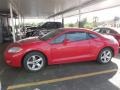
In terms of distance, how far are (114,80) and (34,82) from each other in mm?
2289

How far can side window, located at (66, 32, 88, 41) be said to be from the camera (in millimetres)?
5953

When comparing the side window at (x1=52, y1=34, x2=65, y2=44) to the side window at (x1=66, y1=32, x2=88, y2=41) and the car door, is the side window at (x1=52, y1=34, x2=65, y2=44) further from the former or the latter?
the side window at (x1=66, y1=32, x2=88, y2=41)

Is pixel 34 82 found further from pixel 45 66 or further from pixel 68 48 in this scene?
pixel 68 48

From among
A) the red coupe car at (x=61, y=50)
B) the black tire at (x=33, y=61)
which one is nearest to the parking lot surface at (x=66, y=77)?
the black tire at (x=33, y=61)

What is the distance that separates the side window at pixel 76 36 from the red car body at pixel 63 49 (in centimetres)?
12

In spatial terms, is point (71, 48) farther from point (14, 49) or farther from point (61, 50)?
point (14, 49)

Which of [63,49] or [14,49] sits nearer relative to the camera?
[14,49]

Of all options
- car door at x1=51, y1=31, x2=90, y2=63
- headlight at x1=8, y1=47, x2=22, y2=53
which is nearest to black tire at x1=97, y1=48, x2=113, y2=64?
car door at x1=51, y1=31, x2=90, y2=63

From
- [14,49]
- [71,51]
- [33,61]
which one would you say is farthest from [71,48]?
[14,49]

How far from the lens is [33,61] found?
5453 millimetres

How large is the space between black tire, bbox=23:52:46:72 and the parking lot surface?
17 centimetres

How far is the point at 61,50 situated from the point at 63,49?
80mm

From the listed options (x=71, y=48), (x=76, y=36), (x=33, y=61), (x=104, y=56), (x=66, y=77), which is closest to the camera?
(x=66, y=77)

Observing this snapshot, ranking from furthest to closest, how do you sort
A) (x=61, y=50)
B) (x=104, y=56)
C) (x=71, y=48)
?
1. (x=104, y=56)
2. (x=71, y=48)
3. (x=61, y=50)
